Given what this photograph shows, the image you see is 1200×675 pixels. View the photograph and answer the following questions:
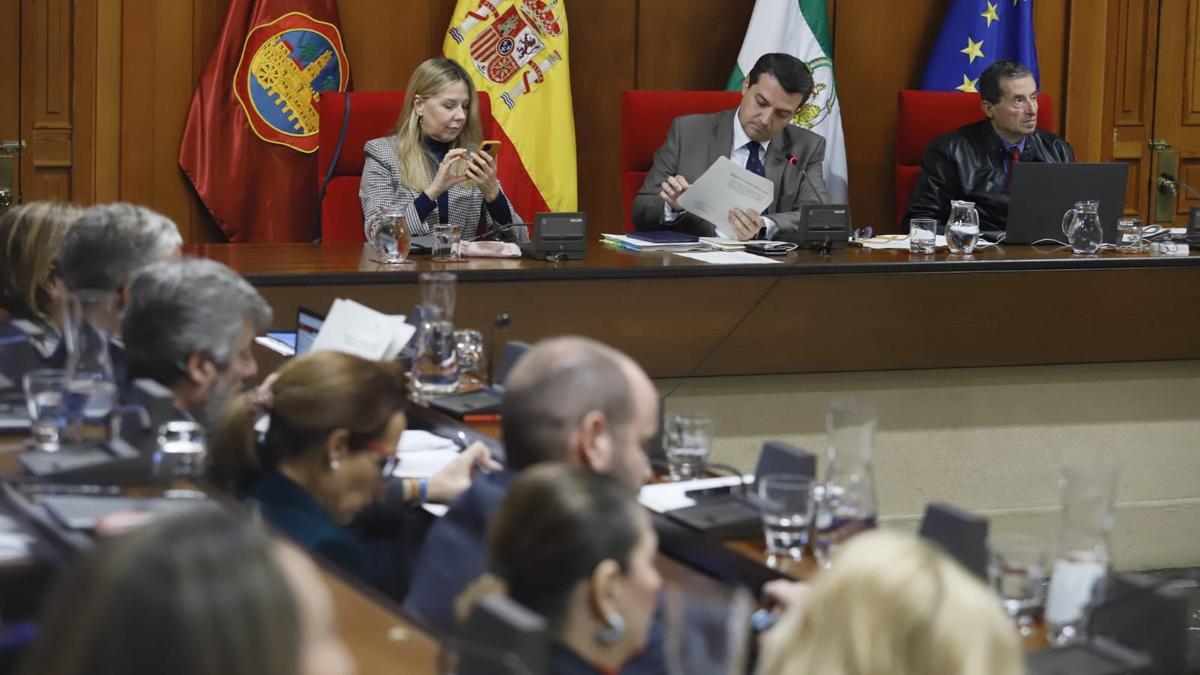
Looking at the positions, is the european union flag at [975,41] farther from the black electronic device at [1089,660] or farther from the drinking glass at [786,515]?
the black electronic device at [1089,660]

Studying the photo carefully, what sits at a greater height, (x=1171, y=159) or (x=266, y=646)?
(x=1171, y=159)

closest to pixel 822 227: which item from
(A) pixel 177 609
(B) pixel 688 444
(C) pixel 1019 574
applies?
(B) pixel 688 444

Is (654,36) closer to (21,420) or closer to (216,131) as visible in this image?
(216,131)

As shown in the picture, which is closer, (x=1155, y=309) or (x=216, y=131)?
(x=1155, y=309)

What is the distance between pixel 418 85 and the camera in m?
4.64

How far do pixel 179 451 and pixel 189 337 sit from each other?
0.41m

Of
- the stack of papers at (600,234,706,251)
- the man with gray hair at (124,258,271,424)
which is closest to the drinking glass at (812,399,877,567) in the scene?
the man with gray hair at (124,258,271,424)

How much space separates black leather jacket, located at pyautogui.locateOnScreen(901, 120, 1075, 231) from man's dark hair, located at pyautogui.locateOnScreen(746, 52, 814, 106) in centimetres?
74

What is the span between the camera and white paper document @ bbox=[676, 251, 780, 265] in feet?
13.6

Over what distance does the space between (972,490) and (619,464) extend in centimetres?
254

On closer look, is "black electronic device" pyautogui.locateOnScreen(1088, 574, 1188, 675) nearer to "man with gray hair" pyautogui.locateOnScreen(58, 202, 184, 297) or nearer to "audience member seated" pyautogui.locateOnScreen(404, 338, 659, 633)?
"audience member seated" pyautogui.locateOnScreen(404, 338, 659, 633)

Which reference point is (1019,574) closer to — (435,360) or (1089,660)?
(1089,660)

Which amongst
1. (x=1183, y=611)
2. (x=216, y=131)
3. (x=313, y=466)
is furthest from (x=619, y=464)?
(x=216, y=131)

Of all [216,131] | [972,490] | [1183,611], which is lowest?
[972,490]
